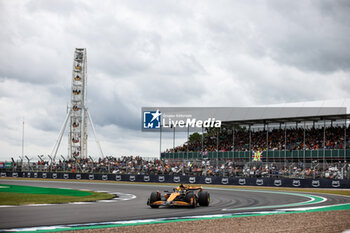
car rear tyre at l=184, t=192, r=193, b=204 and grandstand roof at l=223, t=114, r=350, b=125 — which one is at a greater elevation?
grandstand roof at l=223, t=114, r=350, b=125

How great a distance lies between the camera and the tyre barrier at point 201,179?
34.6 metres

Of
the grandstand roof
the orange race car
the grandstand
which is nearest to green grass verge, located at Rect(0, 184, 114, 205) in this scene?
the orange race car

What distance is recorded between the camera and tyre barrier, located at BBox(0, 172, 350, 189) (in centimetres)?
3462

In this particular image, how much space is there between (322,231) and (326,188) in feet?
80.5

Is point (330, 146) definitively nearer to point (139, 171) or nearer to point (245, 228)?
point (139, 171)

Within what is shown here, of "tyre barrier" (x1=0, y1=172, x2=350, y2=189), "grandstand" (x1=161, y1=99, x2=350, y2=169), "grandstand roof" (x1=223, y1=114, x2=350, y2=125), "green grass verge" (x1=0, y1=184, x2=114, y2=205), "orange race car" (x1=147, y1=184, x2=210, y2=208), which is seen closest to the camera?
"orange race car" (x1=147, y1=184, x2=210, y2=208)

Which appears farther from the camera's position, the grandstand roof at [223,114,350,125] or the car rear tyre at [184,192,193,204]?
the grandstand roof at [223,114,350,125]

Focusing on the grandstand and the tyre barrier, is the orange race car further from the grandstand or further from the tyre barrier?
the grandstand

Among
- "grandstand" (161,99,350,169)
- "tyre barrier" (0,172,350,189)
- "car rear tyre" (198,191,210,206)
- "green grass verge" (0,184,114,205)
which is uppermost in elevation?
"grandstand" (161,99,350,169)

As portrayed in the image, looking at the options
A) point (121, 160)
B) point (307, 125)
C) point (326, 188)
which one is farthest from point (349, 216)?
point (121, 160)

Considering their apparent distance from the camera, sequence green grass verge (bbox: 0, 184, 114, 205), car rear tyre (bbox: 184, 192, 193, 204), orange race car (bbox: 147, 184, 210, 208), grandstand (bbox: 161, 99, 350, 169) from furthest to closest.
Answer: grandstand (bbox: 161, 99, 350, 169) < green grass verge (bbox: 0, 184, 114, 205) < car rear tyre (bbox: 184, 192, 193, 204) < orange race car (bbox: 147, 184, 210, 208)

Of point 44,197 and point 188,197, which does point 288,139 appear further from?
point 188,197

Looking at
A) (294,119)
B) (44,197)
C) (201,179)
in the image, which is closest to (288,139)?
(294,119)

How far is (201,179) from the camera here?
40.7 metres
